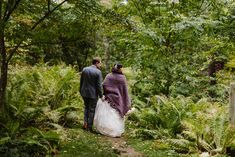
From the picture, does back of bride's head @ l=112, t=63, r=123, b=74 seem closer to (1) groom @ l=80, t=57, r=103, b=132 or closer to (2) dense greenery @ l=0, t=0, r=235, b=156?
(1) groom @ l=80, t=57, r=103, b=132

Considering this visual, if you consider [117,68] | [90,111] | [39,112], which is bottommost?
[90,111]

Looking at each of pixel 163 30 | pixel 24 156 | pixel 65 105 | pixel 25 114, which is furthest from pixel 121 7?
pixel 24 156

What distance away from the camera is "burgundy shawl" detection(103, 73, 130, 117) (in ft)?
32.4

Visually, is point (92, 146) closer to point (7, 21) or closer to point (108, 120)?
point (108, 120)

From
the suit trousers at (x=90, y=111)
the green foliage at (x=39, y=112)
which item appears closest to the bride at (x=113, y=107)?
the suit trousers at (x=90, y=111)

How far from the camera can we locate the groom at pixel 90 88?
9617mm

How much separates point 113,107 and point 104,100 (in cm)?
30

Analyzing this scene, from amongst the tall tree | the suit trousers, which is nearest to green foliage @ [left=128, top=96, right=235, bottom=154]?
the suit trousers

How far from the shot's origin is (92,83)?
9680mm

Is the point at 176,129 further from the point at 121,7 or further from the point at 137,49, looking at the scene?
the point at 121,7

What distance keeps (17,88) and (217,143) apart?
4734 millimetres

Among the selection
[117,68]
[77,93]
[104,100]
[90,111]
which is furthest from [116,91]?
[77,93]

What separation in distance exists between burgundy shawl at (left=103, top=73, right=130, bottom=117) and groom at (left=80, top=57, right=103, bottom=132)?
0.32m

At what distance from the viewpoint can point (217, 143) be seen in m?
8.05
